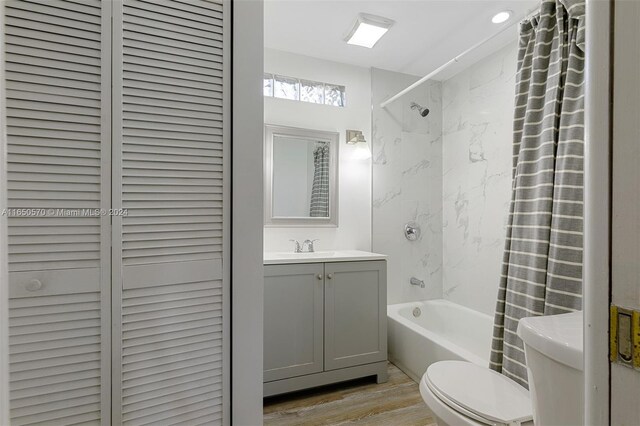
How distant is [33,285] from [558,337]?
5.02 ft

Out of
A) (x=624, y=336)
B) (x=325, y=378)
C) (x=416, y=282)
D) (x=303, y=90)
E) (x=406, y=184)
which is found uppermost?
(x=303, y=90)

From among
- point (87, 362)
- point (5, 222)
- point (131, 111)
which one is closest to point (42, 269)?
point (5, 222)

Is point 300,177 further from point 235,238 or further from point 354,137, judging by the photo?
point 235,238

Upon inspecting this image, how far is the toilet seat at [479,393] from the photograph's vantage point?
1.18 m

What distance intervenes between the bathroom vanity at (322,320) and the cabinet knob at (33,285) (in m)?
1.14

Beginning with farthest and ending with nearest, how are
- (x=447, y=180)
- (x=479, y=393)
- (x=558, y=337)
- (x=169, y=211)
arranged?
(x=447, y=180), (x=479, y=393), (x=169, y=211), (x=558, y=337)

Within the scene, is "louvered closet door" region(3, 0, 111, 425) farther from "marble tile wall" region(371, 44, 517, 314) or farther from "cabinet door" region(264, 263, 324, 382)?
"marble tile wall" region(371, 44, 517, 314)

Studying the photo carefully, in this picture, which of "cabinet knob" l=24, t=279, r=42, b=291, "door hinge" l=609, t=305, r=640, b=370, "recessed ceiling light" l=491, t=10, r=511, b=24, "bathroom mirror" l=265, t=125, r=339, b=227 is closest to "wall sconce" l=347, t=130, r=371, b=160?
"bathroom mirror" l=265, t=125, r=339, b=227

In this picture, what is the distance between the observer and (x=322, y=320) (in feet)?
7.06

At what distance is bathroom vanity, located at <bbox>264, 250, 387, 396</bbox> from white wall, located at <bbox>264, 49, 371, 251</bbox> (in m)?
0.44

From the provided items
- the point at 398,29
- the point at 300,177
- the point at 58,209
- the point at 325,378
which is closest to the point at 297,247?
the point at 300,177

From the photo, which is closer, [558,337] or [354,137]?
[558,337]

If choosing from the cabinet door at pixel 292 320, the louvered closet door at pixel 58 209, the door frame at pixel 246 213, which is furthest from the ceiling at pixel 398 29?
the cabinet door at pixel 292 320

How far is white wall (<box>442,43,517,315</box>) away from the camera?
249 cm
